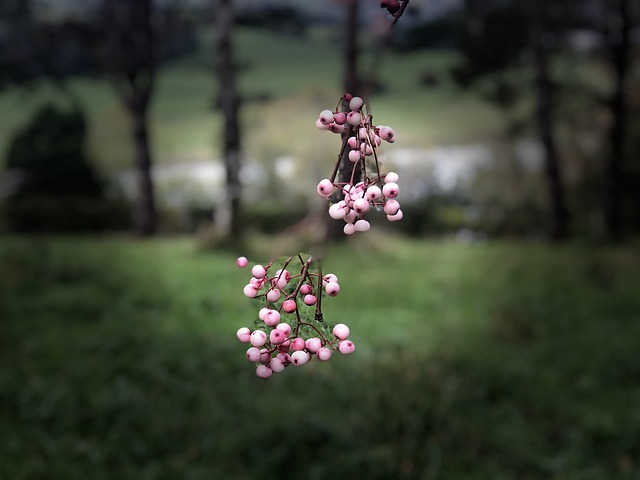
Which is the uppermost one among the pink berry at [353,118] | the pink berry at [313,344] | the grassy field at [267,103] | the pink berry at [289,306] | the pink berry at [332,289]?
the grassy field at [267,103]

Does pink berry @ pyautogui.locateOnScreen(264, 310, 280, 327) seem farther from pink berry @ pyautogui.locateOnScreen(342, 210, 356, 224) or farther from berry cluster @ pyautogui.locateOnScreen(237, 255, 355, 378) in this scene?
pink berry @ pyautogui.locateOnScreen(342, 210, 356, 224)

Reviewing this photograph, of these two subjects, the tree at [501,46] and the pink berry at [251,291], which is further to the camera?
the tree at [501,46]

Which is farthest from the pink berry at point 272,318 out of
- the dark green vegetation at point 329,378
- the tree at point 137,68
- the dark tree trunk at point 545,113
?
the tree at point 137,68

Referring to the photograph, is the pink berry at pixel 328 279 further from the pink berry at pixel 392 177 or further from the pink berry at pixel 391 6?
the pink berry at pixel 391 6

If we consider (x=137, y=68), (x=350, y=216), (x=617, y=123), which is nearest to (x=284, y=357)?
(x=350, y=216)

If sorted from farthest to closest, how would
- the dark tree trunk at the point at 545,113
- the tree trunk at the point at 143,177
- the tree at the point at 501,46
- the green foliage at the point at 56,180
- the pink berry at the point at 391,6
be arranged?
the tree at the point at 501,46
the green foliage at the point at 56,180
the tree trunk at the point at 143,177
the dark tree trunk at the point at 545,113
the pink berry at the point at 391,6

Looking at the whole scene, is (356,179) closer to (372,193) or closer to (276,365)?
(372,193)
